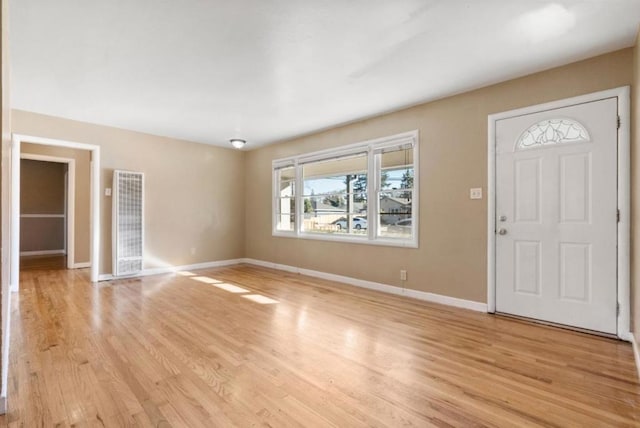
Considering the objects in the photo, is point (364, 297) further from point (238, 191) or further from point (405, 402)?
point (238, 191)

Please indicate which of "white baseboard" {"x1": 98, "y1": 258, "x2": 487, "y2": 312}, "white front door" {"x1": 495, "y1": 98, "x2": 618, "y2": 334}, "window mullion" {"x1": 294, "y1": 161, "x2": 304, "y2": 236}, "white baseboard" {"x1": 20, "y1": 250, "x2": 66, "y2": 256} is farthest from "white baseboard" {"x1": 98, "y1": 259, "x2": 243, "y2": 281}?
"white front door" {"x1": 495, "y1": 98, "x2": 618, "y2": 334}

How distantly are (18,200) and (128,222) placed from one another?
144cm

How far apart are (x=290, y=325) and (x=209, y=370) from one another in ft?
3.40

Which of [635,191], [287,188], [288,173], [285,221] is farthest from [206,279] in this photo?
[635,191]

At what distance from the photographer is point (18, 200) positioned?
182 inches

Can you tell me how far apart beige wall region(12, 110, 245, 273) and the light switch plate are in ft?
15.9

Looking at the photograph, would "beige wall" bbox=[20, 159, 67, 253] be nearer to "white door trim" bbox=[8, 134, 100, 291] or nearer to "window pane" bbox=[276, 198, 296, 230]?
"white door trim" bbox=[8, 134, 100, 291]

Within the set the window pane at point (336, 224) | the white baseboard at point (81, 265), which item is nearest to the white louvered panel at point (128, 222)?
the white baseboard at point (81, 265)

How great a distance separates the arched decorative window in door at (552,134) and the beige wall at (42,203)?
10.1 meters

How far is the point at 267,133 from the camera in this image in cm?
551

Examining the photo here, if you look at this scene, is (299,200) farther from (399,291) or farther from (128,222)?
(128,222)

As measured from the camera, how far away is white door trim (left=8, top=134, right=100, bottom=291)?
4383 millimetres

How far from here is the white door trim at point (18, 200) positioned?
4.38m

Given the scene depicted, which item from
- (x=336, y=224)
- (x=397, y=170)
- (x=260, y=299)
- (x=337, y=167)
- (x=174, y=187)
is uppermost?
(x=337, y=167)
